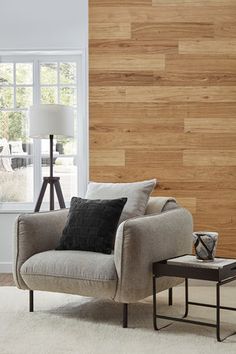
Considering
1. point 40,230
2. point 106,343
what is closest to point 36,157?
point 40,230

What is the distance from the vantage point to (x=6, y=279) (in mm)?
5918

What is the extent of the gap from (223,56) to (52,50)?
172cm

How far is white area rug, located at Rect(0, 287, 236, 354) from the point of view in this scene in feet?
12.1

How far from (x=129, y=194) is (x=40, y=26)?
91.7 inches

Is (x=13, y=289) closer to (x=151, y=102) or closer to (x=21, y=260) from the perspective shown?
(x=21, y=260)

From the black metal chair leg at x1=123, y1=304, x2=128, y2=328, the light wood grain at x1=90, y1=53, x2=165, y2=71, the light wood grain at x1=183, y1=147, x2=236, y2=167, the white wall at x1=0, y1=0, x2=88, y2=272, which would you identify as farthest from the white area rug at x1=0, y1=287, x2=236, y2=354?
the light wood grain at x1=90, y1=53, x2=165, y2=71

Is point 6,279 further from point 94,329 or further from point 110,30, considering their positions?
point 110,30

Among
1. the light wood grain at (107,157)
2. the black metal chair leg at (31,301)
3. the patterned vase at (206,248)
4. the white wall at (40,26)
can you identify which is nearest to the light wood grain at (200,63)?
the light wood grain at (107,157)

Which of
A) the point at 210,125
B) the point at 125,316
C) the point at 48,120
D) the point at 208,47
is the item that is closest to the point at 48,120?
the point at 48,120

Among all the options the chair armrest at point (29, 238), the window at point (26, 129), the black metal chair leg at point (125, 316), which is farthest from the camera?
the window at point (26, 129)

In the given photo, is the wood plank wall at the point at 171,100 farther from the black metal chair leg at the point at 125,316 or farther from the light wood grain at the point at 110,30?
the black metal chair leg at the point at 125,316

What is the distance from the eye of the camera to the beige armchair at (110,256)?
4.05 meters

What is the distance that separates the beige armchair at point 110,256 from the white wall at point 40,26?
1857 millimetres

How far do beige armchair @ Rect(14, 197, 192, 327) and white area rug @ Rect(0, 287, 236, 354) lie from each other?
0.61 feet
